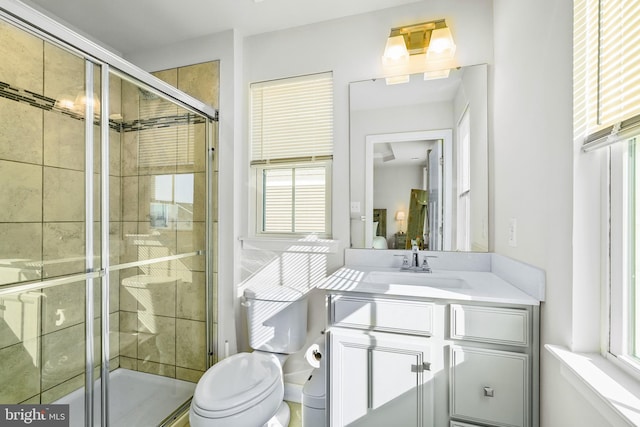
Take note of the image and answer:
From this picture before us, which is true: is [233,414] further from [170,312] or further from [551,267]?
[551,267]

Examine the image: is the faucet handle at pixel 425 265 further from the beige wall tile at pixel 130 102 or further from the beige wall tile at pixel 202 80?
the beige wall tile at pixel 130 102

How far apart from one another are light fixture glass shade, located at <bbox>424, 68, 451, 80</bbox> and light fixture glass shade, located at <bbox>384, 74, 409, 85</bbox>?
111 mm

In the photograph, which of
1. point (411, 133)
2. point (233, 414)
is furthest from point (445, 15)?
point (233, 414)

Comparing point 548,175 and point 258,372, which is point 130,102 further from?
point 548,175

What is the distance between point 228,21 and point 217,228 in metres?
1.38

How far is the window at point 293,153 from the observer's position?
197 centimetres

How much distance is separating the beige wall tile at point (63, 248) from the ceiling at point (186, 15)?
A: 1.34 m

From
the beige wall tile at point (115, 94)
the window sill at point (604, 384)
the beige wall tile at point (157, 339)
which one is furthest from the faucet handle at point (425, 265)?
the beige wall tile at point (115, 94)

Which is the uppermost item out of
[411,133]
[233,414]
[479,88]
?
[479,88]

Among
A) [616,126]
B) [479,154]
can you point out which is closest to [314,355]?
[479,154]

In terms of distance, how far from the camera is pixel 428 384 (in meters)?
1.22

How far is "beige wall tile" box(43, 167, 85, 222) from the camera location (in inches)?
56.1

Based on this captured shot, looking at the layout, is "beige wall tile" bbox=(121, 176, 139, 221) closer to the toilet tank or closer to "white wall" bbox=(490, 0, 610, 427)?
the toilet tank

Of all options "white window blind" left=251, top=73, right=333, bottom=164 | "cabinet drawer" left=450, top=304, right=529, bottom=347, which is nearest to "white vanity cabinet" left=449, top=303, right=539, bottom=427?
"cabinet drawer" left=450, top=304, right=529, bottom=347
